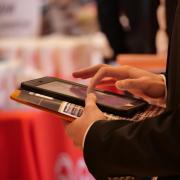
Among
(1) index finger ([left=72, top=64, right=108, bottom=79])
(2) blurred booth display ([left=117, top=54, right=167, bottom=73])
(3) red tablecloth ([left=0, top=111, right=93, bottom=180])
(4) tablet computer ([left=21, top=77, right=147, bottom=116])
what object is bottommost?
(3) red tablecloth ([left=0, top=111, right=93, bottom=180])

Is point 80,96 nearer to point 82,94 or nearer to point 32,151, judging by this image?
point 82,94

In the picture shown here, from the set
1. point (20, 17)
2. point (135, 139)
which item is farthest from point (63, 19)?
point (135, 139)

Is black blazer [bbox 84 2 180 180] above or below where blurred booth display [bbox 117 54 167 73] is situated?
above

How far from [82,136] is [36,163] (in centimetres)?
56

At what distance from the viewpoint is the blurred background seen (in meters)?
1.28

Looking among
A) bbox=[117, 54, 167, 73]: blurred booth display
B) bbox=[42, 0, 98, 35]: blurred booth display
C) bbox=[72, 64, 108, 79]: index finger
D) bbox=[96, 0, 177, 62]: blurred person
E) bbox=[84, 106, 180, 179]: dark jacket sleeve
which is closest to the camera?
bbox=[84, 106, 180, 179]: dark jacket sleeve

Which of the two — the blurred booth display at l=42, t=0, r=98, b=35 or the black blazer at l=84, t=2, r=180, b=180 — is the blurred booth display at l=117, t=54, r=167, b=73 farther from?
the blurred booth display at l=42, t=0, r=98, b=35

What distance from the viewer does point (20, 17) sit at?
115 inches

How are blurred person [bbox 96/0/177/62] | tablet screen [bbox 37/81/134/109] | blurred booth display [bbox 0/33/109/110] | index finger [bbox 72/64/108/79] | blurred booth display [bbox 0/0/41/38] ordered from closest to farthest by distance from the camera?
tablet screen [bbox 37/81/134/109] < index finger [bbox 72/64/108/79] < blurred person [bbox 96/0/177/62] < blurred booth display [bbox 0/33/109/110] < blurred booth display [bbox 0/0/41/38]

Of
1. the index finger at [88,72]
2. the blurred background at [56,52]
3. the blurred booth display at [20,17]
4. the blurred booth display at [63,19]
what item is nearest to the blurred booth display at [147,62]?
the blurred background at [56,52]

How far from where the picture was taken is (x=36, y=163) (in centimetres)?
131

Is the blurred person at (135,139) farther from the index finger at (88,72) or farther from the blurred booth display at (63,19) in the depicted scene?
the blurred booth display at (63,19)

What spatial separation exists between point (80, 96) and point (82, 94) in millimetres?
19

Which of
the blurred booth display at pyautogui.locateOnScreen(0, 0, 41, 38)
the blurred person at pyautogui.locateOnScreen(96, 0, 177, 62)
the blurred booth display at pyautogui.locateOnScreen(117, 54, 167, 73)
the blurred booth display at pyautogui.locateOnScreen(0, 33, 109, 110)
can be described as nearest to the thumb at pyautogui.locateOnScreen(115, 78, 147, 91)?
the blurred booth display at pyautogui.locateOnScreen(117, 54, 167, 73)
